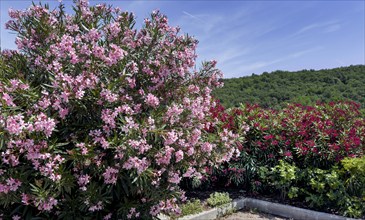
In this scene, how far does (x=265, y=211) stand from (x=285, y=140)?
1.21 meters

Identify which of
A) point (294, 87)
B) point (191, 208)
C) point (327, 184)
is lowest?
point (191, 208)

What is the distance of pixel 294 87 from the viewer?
19.1 metres

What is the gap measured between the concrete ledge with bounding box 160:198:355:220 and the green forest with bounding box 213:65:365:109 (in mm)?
10179

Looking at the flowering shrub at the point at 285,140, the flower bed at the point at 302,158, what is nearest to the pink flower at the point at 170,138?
the flower bed at the point at 302,158

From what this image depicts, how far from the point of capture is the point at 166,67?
348 cm

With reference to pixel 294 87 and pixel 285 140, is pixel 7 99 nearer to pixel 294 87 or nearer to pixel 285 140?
pixel 285 140

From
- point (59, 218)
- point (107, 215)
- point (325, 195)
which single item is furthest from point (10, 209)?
point (325, 195)

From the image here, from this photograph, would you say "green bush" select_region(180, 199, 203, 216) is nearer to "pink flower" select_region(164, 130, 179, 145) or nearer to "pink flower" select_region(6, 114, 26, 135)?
"pink flower" select_region(164, 130, 179, 145)

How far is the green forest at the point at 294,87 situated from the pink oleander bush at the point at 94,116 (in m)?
12.1

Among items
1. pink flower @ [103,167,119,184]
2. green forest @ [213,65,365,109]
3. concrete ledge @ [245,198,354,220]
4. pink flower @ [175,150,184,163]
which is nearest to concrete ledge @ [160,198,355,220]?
concrete ledge @ [245,198,354,220]

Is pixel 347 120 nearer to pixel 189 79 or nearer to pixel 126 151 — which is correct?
pixel 189 79

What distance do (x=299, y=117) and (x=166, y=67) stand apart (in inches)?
138

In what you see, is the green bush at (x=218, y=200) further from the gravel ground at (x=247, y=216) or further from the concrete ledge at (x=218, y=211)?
the gravel ground at (x=247, y=216)

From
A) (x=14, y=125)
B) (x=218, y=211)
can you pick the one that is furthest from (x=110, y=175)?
(x=218, y=211)
